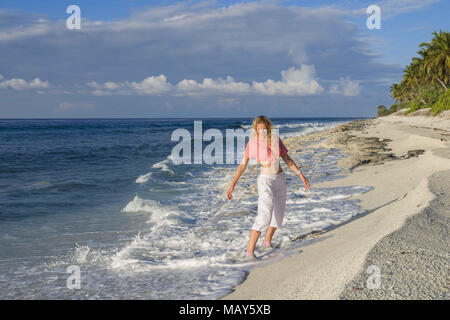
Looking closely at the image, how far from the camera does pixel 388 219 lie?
5.51 m

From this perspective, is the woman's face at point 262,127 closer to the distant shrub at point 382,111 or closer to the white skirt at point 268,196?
the white skirt at point 268,196

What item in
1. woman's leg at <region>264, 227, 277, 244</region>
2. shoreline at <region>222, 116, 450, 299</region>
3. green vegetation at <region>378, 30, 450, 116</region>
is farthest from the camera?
green vegetation at <region>378, 30, 450, 116</region>

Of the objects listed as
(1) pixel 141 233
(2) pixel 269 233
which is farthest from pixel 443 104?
(2) pixel 269 233

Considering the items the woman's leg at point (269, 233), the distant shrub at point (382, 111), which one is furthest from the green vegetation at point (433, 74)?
the woman's leg at point (269, 233)

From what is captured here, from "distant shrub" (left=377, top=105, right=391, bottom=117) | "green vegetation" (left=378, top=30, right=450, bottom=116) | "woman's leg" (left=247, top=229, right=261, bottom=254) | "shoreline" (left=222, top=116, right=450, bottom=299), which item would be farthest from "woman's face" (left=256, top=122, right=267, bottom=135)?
"distant shrub" (left=377, top=105, right=391, bottom=117)

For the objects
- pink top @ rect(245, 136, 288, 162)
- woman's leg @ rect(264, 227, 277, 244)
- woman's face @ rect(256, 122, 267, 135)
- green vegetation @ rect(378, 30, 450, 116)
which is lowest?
woman's leg @ rect(264, 227, 277, 244)

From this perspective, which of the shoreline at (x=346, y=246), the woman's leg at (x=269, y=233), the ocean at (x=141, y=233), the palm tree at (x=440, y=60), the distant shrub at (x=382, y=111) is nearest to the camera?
the shoreline at (x=346, y=246)

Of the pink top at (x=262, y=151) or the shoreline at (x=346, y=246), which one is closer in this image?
the shoreline at (x=346, y=246)

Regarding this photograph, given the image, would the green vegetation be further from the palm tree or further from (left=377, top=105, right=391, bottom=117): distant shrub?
(left=377, top=105, right=391, bottom=117): distant shrub

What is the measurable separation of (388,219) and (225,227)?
277 cm

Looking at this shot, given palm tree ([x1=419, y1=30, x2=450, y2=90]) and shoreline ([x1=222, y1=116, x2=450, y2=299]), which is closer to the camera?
shoreline ([x1=222, y1=116, x2=450, y2=299])
